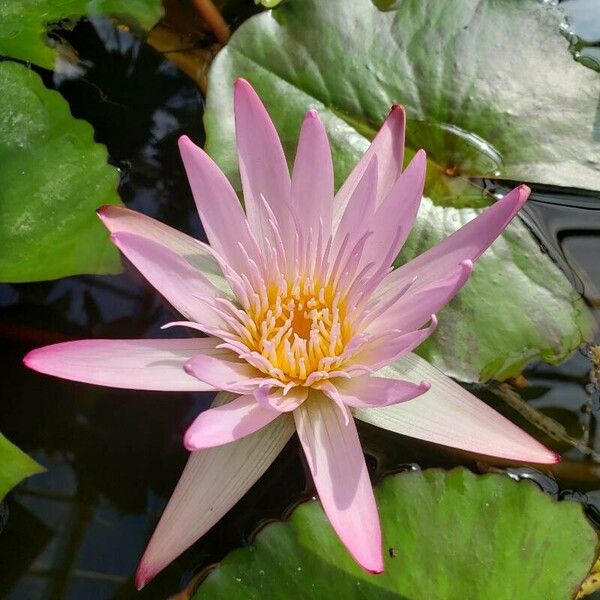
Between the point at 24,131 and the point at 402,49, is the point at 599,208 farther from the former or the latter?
the point at 24,131

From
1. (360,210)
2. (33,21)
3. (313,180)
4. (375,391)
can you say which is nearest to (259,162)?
(313,180)

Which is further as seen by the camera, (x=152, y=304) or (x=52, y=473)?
(x=152, y=304)

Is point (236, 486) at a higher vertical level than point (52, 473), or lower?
higher

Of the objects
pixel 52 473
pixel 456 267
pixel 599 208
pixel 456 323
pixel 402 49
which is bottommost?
pixel 52 473

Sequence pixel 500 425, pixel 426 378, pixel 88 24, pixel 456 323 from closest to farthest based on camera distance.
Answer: pixel 500 425
pixel 426 378
pixel 456 323
pixel 88 24

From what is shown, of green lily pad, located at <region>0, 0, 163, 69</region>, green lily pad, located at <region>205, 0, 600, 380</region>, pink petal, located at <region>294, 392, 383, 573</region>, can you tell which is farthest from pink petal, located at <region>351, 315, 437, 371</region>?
green lily pad, located at <region>0, 0, 163, 69</region>

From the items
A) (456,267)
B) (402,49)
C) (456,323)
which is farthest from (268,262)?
(402,49)

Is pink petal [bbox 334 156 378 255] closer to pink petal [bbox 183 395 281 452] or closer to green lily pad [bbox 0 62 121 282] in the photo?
pink petal [bbox 183 395 281 452]
